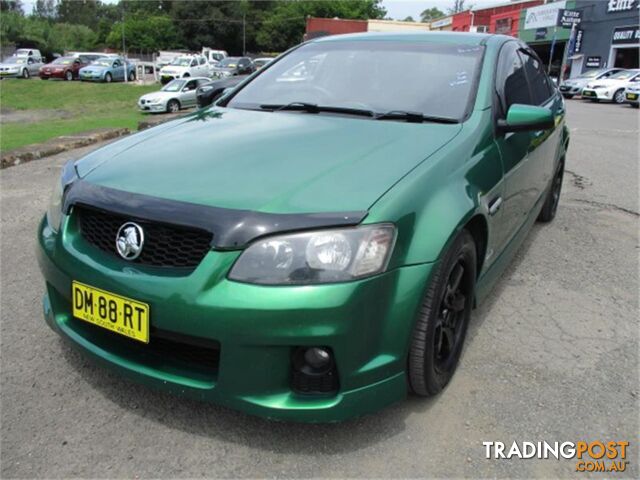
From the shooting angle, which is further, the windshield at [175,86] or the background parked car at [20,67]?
the background parked car at [20,67]

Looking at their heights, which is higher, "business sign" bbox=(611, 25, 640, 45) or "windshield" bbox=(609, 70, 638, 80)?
"business sign" bbox=(611, 25, 640, 45)

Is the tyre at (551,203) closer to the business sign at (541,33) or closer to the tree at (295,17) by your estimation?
the business sign at (541,33)

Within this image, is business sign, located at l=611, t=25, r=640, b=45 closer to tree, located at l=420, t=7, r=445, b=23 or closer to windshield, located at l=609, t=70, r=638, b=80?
windshield, located at l=609, t=70, r=638, b=80

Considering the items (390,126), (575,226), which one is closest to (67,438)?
(390,126)

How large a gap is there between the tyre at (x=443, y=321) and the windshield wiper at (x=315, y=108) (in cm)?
88

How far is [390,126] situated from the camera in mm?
2598

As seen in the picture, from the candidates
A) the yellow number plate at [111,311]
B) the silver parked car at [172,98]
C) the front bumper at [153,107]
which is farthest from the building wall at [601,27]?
the yellow number plate at [111,311]

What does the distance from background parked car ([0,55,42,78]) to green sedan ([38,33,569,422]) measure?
117 ft

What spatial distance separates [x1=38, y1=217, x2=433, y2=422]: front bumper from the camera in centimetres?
176

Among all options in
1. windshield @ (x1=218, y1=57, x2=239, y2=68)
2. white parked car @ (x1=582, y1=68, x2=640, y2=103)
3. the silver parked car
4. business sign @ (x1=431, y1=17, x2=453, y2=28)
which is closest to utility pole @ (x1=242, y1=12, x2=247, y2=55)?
business sign @ (x1=431, y1=17, x2=453, y2=28)

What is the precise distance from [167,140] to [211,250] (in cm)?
101

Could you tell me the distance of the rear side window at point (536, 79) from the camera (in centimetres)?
377

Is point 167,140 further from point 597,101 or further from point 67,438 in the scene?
point 597,101

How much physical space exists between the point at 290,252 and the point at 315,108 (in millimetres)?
1345
